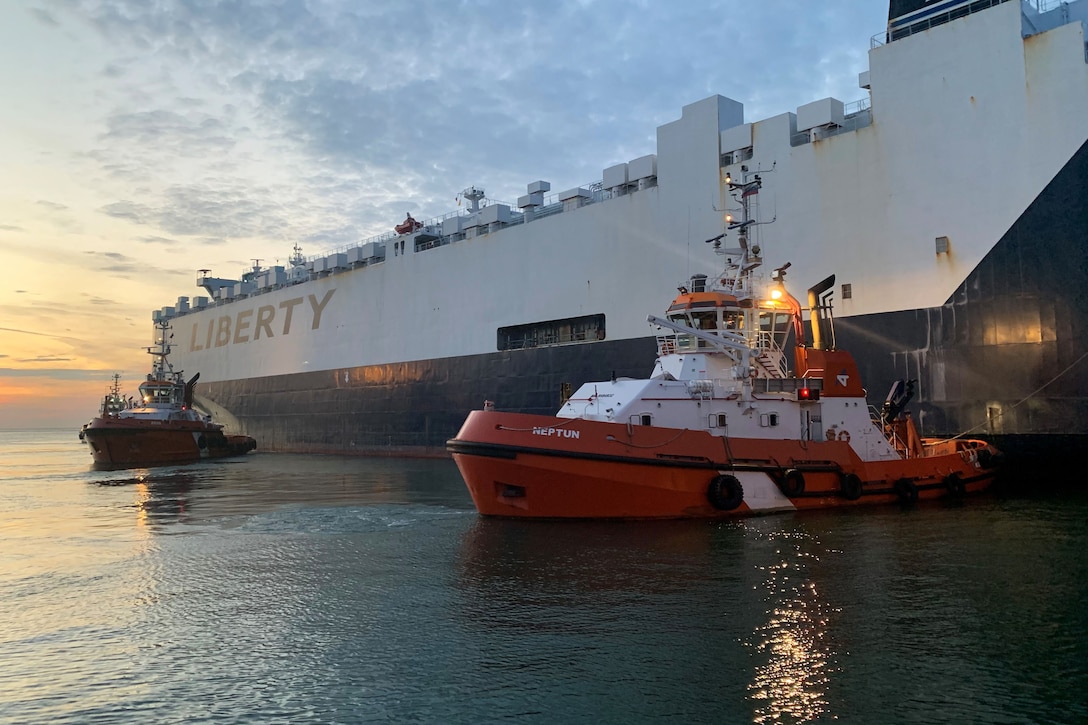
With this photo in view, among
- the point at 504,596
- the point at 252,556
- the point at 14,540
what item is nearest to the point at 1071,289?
the point at 504,596

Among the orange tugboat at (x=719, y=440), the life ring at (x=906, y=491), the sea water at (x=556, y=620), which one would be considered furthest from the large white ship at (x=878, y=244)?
the sea water at (x=556, y=620)

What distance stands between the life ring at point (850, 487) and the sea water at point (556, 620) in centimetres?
37

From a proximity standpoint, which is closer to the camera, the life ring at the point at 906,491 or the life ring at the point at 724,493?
the life ring at the point at 724,493

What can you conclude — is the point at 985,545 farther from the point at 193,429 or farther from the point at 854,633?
the point at 193,429

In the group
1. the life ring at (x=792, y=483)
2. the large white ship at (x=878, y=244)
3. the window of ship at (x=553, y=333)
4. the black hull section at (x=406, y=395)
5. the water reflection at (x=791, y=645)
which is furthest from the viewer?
the window of ship at (x=553, y=333)

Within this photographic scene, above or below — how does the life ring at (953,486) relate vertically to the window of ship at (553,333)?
below

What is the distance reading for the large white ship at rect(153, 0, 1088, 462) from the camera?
1473 cm

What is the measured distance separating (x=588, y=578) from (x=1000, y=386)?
37.7 feet

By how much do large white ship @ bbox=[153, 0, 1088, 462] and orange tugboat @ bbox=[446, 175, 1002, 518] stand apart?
2655mm

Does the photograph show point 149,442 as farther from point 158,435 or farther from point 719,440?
point 719,440

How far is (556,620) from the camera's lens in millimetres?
6609

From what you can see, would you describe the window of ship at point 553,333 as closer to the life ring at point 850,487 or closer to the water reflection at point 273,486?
the water reflection at point 273,486

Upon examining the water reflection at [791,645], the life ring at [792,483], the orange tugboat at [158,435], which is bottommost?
the water reflection at [791,645]

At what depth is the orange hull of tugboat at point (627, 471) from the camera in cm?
1109
